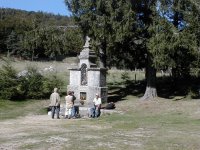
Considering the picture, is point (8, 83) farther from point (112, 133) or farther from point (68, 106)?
Answer: point (112, 133)

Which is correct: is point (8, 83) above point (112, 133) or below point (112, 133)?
above

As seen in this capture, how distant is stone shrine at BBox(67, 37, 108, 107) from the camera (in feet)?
110

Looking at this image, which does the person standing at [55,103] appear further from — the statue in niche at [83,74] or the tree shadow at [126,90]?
the tree shadow at [126,90]

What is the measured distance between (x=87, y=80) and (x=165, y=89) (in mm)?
10025

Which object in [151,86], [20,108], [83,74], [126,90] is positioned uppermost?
[83,74]

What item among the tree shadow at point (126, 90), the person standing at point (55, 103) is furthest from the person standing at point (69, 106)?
the tree shadow at point (126, 90)

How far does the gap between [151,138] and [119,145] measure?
2.18 m

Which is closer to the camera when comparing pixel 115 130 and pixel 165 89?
pixel 115 130

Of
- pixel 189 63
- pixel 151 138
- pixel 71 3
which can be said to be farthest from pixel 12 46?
pixel 151 138

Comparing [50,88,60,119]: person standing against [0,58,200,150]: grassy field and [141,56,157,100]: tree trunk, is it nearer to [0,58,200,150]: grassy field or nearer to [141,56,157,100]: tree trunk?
[0,58,200,150]: grassy field

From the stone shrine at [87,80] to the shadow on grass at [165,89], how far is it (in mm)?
2859

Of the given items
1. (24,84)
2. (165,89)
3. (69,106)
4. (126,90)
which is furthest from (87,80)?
(165,89)

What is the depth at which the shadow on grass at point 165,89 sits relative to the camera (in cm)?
3697

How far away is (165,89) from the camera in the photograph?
41.2 meters
